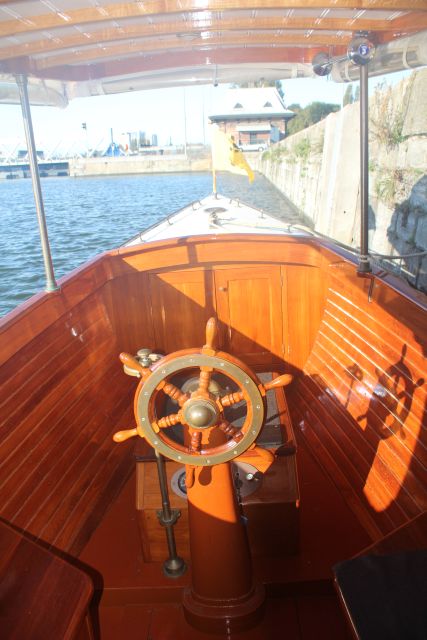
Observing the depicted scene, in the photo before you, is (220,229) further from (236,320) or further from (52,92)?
(52,92)

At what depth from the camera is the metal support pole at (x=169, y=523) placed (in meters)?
2.01

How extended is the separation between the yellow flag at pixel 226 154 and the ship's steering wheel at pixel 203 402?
3186mm

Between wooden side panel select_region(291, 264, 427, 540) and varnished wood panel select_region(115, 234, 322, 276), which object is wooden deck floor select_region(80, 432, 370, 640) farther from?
varnished wood panel select_region(115, 234, 322, 276)

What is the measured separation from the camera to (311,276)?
3582mm

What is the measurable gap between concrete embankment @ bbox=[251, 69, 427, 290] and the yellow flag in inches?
142

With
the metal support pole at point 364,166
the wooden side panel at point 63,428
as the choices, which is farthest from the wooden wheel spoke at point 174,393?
the metal support pole at point 364,166

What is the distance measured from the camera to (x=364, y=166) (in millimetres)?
2939

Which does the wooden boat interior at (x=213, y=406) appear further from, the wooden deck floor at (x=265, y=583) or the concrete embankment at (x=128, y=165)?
the concrete embankment at (x=128, y=165)

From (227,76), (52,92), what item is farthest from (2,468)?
(227,76)

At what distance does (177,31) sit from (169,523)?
2.30 metres

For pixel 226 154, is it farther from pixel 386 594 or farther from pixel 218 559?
pixel 386 594

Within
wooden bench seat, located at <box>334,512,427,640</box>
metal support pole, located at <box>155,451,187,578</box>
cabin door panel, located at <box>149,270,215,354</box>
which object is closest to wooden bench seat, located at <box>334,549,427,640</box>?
wooden bench seat, located at <box>334,512,427,640</box>

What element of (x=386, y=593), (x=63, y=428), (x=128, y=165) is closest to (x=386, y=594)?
(x=386, y=593)

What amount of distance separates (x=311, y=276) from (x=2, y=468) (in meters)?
2.46
